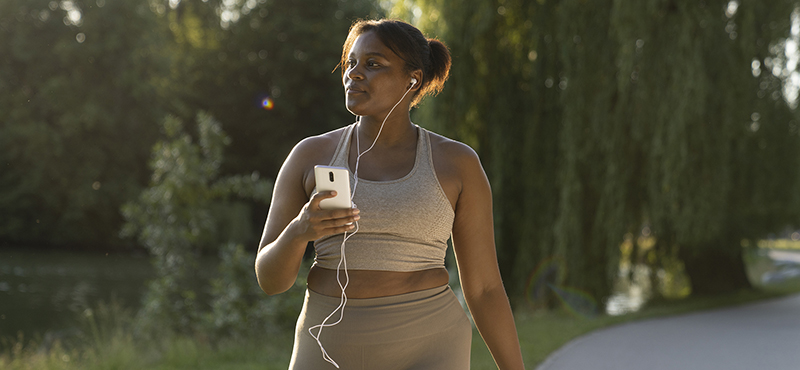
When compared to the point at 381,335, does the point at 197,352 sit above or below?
below

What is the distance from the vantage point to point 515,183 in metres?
10.7

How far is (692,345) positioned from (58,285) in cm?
1395

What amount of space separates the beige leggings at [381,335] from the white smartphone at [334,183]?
335 millimetres

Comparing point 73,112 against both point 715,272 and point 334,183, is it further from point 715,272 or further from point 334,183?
point 334,183

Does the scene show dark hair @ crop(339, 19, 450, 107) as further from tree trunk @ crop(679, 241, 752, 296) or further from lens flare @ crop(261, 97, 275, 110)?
lens flare @ crop(261, 97, 275, 110)

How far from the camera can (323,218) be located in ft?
5.01

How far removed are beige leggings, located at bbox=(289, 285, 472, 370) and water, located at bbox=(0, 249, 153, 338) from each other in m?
7.70

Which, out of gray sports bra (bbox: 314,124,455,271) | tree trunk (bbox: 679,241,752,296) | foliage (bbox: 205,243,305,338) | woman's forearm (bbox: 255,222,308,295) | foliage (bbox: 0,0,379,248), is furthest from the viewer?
foliage (bbox: 0,0,379,248)

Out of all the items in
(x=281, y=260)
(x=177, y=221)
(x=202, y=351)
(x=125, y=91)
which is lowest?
(x=202, y=351)

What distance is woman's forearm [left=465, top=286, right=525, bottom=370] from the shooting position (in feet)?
6.65

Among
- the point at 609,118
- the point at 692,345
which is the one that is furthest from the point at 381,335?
the point at 609,118

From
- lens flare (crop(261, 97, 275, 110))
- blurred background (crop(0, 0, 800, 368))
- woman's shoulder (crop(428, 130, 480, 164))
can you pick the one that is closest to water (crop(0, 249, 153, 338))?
blurred background (crop(0, 0, 800, 368))

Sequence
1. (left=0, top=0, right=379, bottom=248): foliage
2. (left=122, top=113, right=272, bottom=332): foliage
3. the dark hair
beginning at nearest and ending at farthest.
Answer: the dark hair < (left=122, top=113, right=272, bottom=332): foliage < (left=0, top=0, right=379, bottom=248): foliage

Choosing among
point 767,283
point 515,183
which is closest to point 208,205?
point 515,183
